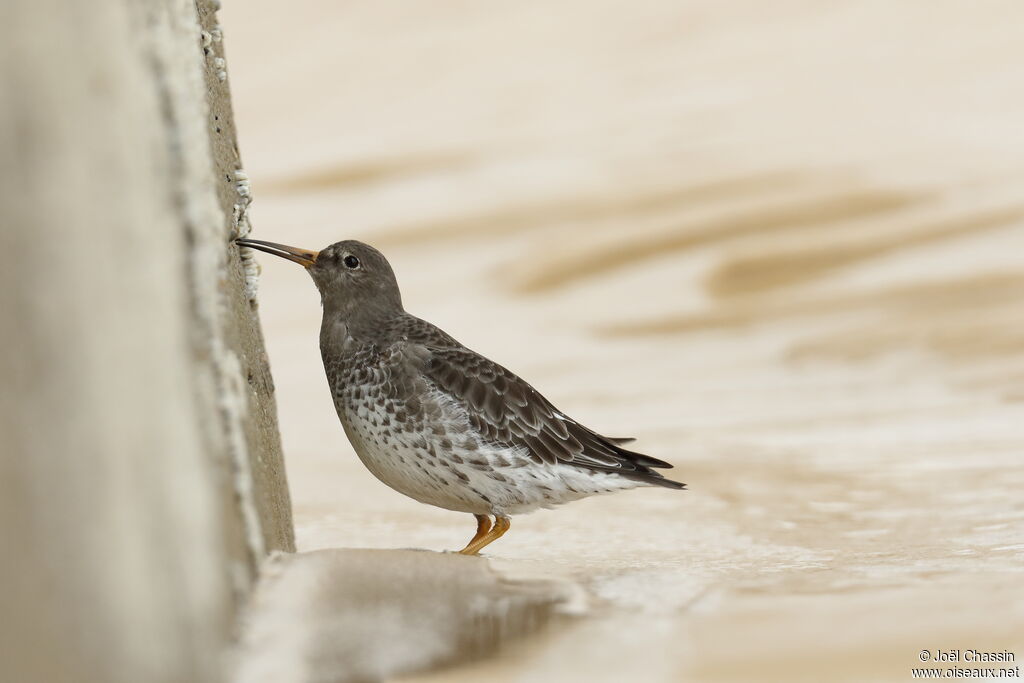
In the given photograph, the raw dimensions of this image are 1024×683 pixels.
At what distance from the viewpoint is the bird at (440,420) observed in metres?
3.92

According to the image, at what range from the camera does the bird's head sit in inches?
169

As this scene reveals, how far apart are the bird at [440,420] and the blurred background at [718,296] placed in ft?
0.92

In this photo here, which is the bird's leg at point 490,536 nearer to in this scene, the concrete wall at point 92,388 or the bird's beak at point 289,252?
the bird's beak at point 289,252

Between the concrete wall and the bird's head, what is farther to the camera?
the bird's head

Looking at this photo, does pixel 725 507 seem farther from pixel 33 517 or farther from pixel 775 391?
pixel 33 517

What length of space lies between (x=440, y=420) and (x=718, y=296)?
5243 millimetres

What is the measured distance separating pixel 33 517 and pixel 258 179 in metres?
9.59

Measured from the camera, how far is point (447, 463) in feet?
12.8

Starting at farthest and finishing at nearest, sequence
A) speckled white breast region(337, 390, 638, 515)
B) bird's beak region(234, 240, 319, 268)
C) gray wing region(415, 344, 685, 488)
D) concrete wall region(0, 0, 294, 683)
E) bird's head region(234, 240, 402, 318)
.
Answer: bird's head region(234, 240, 402, 318)
bird's beak region(234, 240, 319, 268)
gray wing region(415, 344, 685, 488)
speckled white breast region(337, 390, 638, 515)
concrete wall region(0, 0, 294, 683)

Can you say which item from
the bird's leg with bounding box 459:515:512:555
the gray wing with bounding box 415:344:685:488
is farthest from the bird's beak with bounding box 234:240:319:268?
the bird's leg with bounding box 459:515:512:555

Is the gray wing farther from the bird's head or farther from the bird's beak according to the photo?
the bird's beak

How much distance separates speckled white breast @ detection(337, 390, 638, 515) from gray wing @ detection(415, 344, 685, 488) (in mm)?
47

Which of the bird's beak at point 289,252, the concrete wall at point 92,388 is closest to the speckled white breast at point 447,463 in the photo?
the bird's beak at point 289,252

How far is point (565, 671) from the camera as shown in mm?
2430
